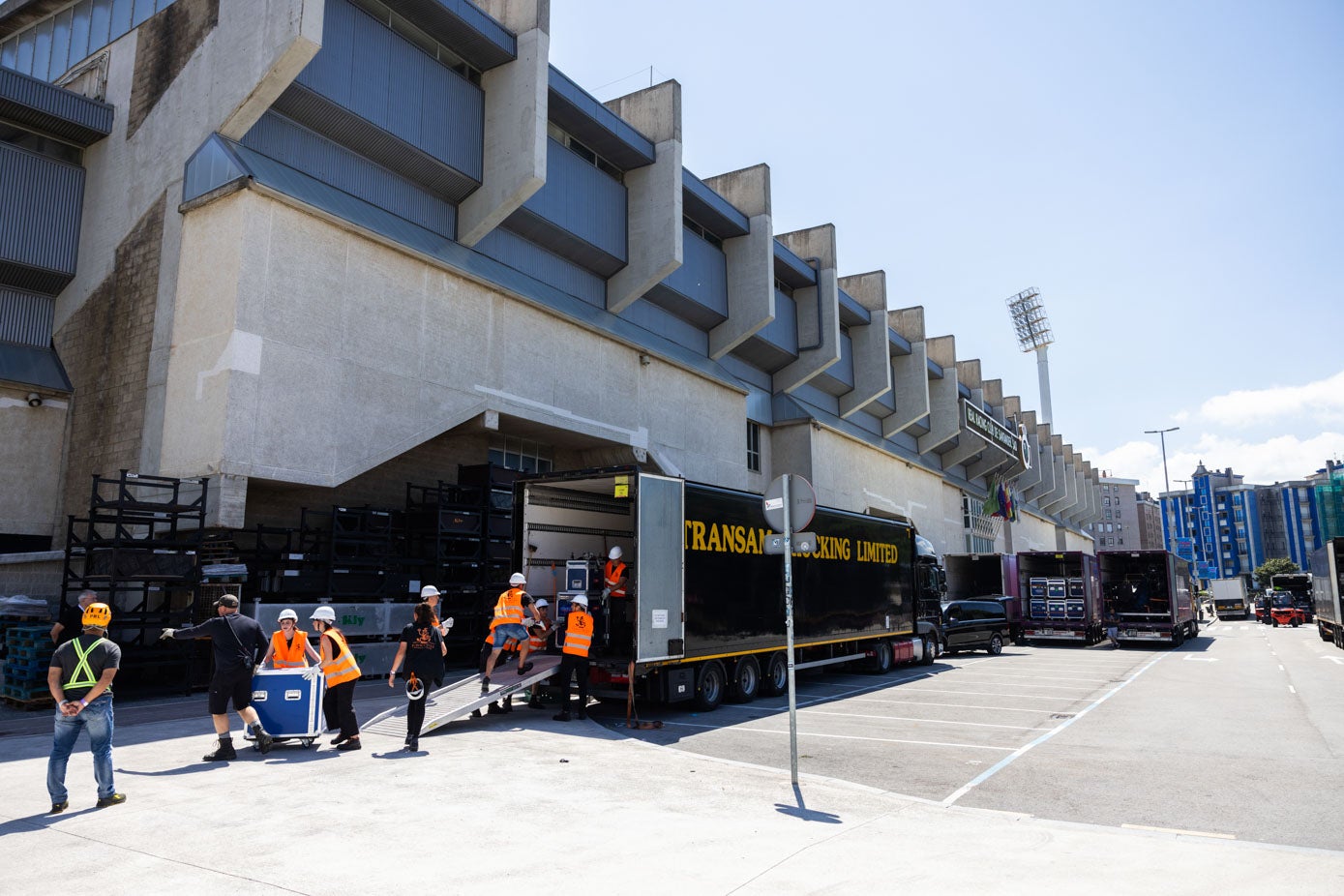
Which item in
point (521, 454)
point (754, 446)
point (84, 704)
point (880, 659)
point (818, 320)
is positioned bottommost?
point (880, 659)

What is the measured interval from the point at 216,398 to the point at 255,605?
149 inches

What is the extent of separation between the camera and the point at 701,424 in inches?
1125

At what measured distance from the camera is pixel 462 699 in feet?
35.9

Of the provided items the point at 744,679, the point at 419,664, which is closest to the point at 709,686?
the point at 744,679

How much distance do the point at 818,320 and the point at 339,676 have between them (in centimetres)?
2923

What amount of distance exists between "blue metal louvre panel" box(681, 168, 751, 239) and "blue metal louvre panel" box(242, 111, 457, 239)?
937 cm

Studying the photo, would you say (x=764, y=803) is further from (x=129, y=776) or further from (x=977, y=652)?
(x=977, y=652)

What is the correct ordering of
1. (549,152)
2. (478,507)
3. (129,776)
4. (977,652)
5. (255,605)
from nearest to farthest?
(129,776), (255,605), (478,507), (549,152), (977,652)

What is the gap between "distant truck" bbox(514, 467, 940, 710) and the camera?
38.9 feet

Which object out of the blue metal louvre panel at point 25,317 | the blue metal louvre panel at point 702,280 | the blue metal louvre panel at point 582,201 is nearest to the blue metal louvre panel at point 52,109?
the blue metal louvre panel at point 25,317

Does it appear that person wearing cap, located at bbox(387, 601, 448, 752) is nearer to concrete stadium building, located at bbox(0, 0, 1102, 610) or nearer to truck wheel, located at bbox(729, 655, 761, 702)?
truck wheel, located at bbox(729, 655, 761, 702)

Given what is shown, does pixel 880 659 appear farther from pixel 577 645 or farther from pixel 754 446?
pixel 754 446

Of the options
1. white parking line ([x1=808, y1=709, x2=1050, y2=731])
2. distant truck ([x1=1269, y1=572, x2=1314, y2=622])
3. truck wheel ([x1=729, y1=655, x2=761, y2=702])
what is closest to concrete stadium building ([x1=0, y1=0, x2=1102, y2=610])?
truck wheel ([x1=729, y1=655, x2=761, y2=702])

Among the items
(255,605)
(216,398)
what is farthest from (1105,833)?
(216,398)
